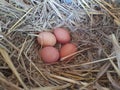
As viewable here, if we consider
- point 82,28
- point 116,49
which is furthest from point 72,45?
point 116,49

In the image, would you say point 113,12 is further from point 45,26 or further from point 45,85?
point 45,85

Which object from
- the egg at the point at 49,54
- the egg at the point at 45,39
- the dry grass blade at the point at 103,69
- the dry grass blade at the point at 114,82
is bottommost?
the dry grass blade at the point at 114,82

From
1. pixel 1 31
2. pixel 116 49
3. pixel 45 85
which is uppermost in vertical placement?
pixel 1 31

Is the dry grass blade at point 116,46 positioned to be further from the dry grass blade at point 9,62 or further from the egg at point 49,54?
the dry grass blade at point 9,62

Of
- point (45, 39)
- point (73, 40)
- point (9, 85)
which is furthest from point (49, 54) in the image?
point (9, 85)

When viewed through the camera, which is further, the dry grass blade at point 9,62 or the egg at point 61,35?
the egg at point 61,35

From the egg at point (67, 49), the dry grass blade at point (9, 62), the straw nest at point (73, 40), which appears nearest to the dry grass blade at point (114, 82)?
the straw nest at point (73, 40)

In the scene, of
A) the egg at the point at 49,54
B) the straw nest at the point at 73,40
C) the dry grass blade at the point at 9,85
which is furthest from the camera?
the egg at the point at 49,54
